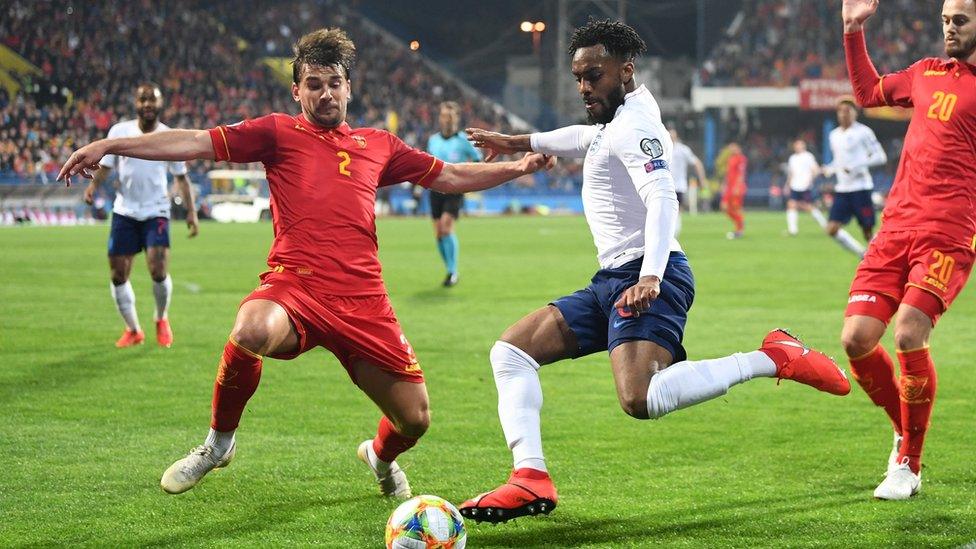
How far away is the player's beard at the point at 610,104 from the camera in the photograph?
5395 mm

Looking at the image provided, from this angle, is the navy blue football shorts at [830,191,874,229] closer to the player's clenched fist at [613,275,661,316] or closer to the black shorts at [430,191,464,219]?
the black shorts at [430,191,464,219]

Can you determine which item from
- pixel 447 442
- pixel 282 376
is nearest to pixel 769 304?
pixel 282 376

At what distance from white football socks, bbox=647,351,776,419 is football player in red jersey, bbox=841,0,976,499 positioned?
1.97ft

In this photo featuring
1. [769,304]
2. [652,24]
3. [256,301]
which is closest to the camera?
[256,301]

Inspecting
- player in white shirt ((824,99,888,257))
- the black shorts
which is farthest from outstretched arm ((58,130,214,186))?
player in white shirt ((824,99,888,257))

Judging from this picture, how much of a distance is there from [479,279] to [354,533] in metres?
12.7

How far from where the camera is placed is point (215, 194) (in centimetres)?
4088

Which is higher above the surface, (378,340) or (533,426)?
(378,340)

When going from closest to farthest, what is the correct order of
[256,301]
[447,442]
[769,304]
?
[256,301] → [447,442] → [769,304]

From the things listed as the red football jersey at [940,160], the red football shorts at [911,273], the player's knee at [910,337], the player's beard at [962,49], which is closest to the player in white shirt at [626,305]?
the player's knee at [910,337]

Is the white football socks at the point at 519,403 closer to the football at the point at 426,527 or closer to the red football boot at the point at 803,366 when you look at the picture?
the football at the point at 426,527

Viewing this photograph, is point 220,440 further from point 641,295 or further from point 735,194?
point 735,194

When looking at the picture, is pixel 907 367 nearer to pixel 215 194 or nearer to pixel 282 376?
pixel 282 376

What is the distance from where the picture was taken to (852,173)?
1767 cm
